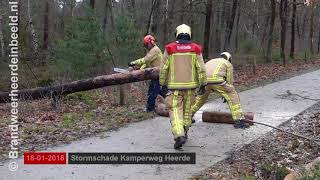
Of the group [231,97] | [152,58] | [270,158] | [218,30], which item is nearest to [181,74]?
[231,97]

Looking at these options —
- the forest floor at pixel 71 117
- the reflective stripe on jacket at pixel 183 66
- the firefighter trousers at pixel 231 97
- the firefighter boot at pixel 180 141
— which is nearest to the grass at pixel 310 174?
the firefighter boot at pixel 180 141

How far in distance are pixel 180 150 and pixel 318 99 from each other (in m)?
6.80

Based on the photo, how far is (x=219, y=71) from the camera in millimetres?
8820

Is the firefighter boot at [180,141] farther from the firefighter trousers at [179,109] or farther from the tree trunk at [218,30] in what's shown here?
the tree trunk at [218,30]

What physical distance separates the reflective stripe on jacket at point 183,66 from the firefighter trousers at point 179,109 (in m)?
0.13

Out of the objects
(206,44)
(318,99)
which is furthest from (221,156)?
(206,44)

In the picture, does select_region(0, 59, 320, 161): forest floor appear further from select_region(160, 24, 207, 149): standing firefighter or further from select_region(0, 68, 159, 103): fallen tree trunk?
select_region(160, 24, 207, 149): standing firefighter

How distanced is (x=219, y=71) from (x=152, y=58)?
2.31m

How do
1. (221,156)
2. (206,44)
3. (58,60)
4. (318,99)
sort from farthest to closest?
(206,44), (58,60), (318,99), (221,156)

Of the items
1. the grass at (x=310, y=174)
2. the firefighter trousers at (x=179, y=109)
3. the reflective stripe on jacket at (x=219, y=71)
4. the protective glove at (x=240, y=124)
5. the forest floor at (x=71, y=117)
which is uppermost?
A: the reflective stripe on jacket at (x=219, y=71)

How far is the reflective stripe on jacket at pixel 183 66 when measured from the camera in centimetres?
747

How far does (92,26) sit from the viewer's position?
18.7m

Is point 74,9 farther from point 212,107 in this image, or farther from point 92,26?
point 212,107

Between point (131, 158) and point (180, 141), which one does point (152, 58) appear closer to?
point (180, 141)
